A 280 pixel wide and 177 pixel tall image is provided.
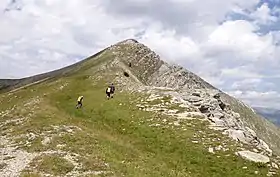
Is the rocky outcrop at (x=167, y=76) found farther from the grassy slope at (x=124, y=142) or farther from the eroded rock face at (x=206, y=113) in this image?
the grassy slope at (x=124, y=142)

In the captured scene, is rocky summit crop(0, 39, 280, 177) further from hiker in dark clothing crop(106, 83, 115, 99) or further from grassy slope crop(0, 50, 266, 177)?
hiker in dark clothing crop(106, 83, 115, 99)

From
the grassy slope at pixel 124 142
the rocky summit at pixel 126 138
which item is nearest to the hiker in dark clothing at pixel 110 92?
the rocky summit at pixel 126 138

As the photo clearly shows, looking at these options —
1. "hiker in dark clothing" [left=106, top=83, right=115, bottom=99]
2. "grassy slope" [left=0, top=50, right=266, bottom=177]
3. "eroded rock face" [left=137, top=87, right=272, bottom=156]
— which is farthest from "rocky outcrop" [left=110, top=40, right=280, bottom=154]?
"grassy slope" [left=0, top=50, right=266, bottom=177]

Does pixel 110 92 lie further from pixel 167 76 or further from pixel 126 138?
pixel 167 76

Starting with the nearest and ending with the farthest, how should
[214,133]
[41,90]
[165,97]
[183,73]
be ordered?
[214,133]
[165,97]
[41,90]
[183,73]

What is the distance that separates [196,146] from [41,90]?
49012mm

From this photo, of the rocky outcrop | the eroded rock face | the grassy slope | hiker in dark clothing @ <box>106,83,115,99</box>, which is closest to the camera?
the grassy slope

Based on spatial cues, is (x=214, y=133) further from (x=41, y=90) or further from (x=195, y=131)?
(x=41, y=90)

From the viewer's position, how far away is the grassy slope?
126ft

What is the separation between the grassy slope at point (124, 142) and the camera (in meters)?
38.4

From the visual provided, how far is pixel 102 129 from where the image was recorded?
179 feet

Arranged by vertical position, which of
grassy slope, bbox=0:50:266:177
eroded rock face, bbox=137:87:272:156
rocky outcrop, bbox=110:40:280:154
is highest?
rocky outcrop, bbox=110:40:280:154

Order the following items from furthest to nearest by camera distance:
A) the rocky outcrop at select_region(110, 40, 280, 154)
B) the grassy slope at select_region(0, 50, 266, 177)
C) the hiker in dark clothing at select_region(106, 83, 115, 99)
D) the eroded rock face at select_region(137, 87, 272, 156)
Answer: the rocky outcrop at select_region(110, 40, 280, 154), the hiker in dark clothing at select_region(106, 83, 115, 99), the eroded rock face at select_region(137, 87, 272, 156), the grassy slope at select_region(0, 50, 266, 177)

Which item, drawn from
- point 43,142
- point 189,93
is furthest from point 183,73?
point 43,142
